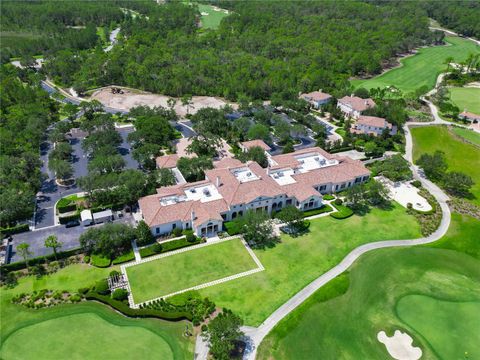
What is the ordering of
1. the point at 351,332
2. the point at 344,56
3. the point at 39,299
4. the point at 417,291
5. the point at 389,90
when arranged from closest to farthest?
the point at 351,332, the point at 39,299, the point at 417,291, the point at 389,90, the point at 344,56

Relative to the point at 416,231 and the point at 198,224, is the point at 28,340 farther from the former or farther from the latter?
the point at 416,231

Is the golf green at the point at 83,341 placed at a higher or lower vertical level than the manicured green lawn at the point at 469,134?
lower

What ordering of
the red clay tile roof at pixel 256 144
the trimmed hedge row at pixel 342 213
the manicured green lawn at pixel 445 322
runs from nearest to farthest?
1. the manicured green lawn at pixel 445 322
2. the trimmed hedge row at pixel 342 213
3. the red clay tile roof at pixel 256 144

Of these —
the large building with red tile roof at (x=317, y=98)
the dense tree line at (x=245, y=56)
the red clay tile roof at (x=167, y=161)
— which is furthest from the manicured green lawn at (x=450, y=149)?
the red clay tile roof at (x=167, y=161)

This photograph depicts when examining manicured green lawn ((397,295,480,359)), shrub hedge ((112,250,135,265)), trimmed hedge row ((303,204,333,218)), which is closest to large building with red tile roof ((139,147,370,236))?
trimmed hedge row ((303,204,333,218))

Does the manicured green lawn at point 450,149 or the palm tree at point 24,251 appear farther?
the manicured green lawn at point 450,149

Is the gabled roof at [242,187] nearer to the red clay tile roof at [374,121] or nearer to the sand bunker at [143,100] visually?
the red clay tile roof at [374,121]

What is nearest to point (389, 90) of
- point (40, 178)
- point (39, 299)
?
point (40, 178)
